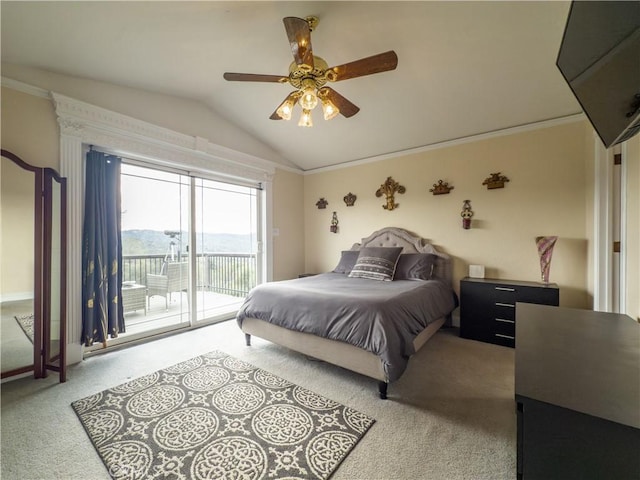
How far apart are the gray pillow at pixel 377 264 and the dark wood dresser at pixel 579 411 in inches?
88.0

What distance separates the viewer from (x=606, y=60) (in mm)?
890

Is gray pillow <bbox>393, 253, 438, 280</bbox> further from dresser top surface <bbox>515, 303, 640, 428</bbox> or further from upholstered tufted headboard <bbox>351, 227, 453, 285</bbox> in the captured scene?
dresser top surface <bbox>515, 303, 640, 428</bbox>

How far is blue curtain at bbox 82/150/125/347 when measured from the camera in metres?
2.45

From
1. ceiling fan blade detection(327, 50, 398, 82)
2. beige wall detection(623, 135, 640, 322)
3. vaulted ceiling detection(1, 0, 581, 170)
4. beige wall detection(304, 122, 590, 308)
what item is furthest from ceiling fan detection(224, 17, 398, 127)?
beige wall detection(304, 122, 590, 308)

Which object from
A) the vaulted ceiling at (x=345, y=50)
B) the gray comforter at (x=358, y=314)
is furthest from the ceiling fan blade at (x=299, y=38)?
the gray comforter at (x=358, y=314)

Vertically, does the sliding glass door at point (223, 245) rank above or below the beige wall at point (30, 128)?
below

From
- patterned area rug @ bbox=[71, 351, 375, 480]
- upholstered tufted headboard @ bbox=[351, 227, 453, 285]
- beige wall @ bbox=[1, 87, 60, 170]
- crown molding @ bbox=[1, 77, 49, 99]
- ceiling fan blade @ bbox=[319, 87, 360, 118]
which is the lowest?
patterned area rug @ bbox=[71, 351, 375, 480]

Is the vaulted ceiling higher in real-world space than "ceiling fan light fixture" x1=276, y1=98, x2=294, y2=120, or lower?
higher

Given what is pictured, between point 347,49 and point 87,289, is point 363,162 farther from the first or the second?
point 87,289

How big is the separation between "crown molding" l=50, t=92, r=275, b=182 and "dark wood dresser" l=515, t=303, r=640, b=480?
358 cm

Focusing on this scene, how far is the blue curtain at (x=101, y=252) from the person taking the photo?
2447 millimetres

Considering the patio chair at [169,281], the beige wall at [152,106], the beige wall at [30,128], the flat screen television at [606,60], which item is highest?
the beige wall at [152,106]

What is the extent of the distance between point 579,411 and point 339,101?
2288 millimetres

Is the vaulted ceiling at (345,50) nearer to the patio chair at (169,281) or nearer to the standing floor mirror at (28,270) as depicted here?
the standing floor mirror at (28,270)
